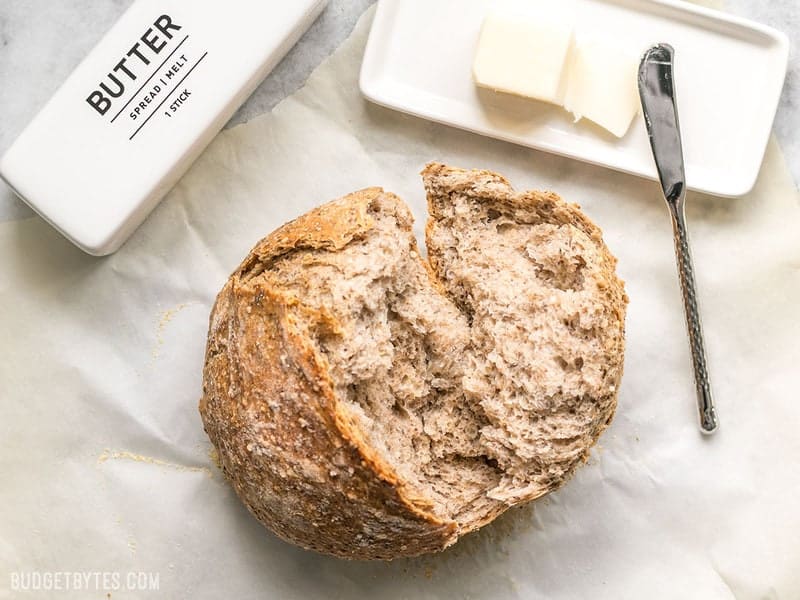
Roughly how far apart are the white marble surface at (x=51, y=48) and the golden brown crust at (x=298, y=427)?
0.96 meters

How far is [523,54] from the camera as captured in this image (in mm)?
2371

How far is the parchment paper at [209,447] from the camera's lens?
2480 mm

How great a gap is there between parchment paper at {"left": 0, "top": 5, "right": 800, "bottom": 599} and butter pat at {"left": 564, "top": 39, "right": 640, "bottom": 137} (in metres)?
0.18

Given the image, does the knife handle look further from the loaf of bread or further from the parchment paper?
the loaf of bread

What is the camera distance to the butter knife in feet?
7.84

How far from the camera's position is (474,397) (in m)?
2.12

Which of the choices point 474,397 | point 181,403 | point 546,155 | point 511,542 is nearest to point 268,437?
point 474,397

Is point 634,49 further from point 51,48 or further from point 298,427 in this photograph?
point 51,48

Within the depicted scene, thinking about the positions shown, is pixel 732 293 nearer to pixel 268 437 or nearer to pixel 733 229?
pixel 733 229

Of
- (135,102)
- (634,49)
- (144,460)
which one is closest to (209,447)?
(144,460)

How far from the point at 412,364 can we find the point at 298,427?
1.26ft

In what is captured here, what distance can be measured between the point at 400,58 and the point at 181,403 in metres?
1.24

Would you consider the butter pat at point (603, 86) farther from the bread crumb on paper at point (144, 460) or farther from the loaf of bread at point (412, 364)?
the bread crumb on paper at point (144, 460)

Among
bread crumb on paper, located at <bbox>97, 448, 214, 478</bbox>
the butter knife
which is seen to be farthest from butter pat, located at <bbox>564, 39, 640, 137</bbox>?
bread crumb on paper, located at <bbox>97, 448, 214, 478</bbox>
